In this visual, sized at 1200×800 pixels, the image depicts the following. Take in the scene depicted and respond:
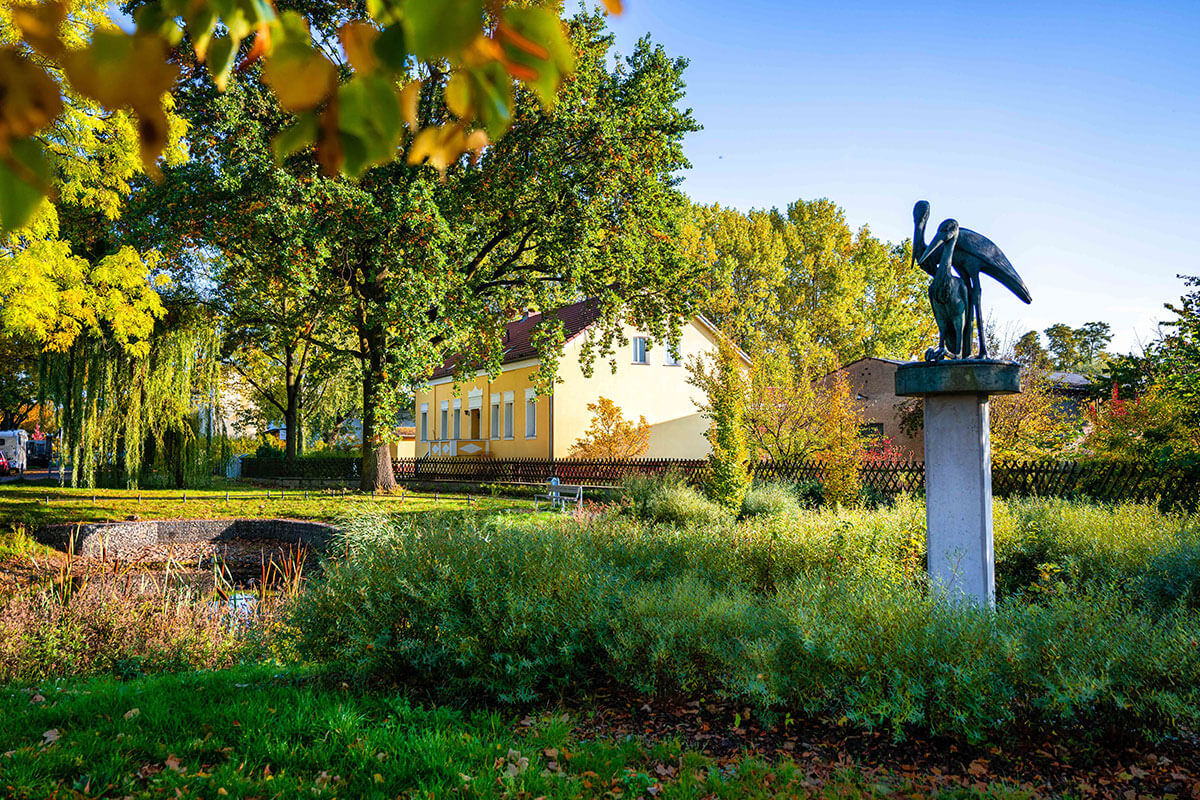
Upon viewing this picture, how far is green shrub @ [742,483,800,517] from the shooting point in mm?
13273

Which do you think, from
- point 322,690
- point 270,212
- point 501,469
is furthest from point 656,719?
point 501,469

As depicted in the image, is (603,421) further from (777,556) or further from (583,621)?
(583,621)

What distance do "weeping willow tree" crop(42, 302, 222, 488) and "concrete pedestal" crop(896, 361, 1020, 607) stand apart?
15.0 metres

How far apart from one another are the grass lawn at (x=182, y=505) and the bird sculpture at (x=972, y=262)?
977 centimetres

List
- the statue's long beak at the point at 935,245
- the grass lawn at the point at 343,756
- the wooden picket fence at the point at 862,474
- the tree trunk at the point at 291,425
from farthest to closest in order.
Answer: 1. the tree trunk at the point at 291,425
2. the wooden picket fence at the point at 862,474
3. the statue's long beak at the point at 935,245
4. the grass lawn at the point at 343,756

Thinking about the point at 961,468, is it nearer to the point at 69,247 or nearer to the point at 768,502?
the point at 768,502

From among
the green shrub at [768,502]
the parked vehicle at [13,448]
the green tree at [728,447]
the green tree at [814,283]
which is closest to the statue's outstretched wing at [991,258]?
the green shrub at [768,502]

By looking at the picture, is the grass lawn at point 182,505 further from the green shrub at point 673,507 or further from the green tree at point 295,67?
the green tree at point 295,67

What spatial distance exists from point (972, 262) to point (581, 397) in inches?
870

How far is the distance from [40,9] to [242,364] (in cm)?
4032

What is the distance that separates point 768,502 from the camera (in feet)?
44.8

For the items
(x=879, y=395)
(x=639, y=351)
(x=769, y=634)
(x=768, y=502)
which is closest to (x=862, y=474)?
(x=768, y=502)

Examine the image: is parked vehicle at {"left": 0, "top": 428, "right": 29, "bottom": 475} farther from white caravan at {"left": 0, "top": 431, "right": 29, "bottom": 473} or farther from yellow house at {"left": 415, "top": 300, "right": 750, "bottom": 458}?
yellow house at {"left": 415, "top": 300, "right": 750, "bottom": 458}

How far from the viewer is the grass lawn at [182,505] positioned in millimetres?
14719
